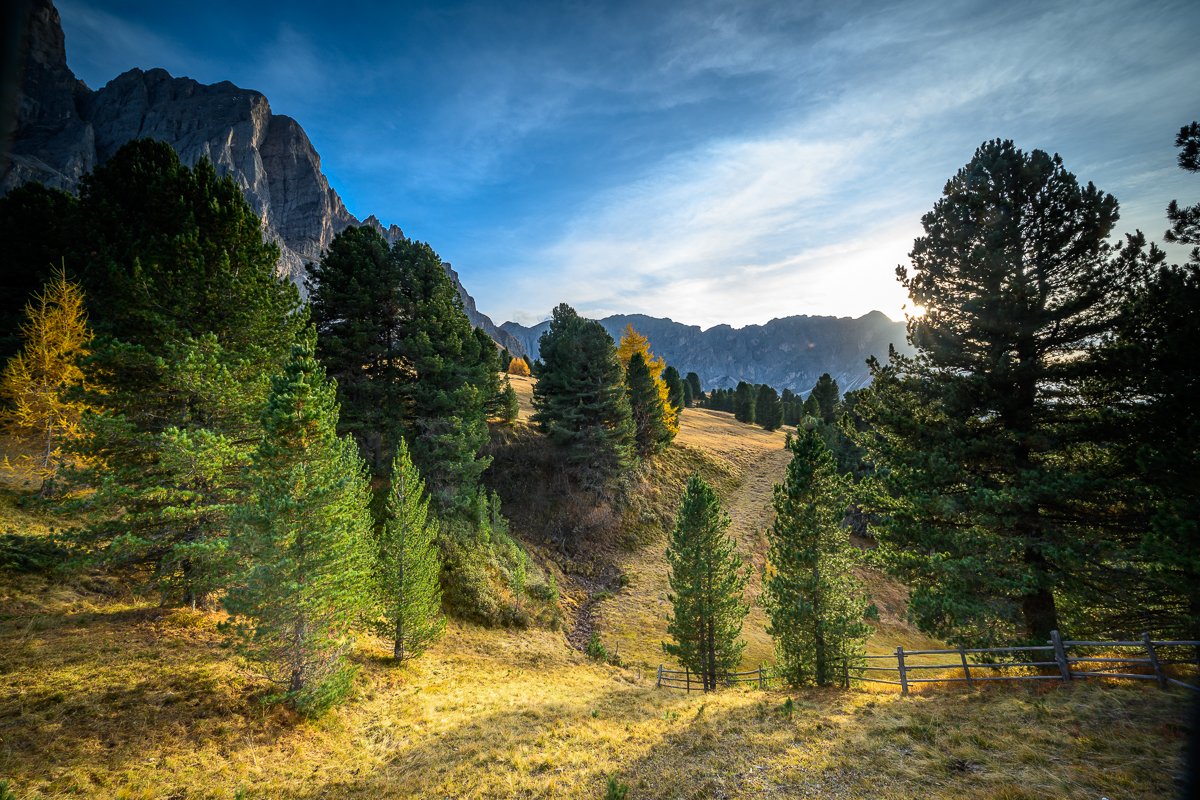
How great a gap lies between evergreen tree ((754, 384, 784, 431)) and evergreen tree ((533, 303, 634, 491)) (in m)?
47.4

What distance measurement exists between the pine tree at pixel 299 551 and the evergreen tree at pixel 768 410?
232 ft

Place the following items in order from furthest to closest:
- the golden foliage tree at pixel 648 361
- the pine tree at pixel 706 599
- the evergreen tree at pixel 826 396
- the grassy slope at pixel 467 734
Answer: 1. the evergreen tree at pixel 826 396
2. the golden foliage tree at pixel 648 361
3. the pine tree at pixel 706 599
4. the grassy slope at pixel 467 734

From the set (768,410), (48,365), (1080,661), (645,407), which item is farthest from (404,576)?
(768,410)

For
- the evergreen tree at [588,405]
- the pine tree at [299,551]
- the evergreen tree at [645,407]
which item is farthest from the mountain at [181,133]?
the pine tree at [299,551]

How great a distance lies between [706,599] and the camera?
1906 cm

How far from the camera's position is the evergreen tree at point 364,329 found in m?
23.3

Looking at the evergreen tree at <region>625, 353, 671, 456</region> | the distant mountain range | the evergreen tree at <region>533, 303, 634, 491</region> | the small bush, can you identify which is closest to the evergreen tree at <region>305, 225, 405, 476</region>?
the evergreen tree at <region>533, 303, 634, 491</region>

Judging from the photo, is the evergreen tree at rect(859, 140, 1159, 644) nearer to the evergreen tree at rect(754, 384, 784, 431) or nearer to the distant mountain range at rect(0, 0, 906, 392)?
the evergreen tree at rect(754, 384, 784, 431)

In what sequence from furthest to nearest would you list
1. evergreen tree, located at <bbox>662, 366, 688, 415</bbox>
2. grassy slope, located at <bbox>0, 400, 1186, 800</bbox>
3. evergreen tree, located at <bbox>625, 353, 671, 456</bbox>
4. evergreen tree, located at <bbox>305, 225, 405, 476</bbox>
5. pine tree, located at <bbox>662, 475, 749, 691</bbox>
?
evergreen tree, located at <bbox>662, 366, 688, 415</bbox>, evergreen tree, located at <bbox>625, 353, 671, 456</bbox>, evergreen tree, located at <bbox>305, 225, 405, 476</bbox>, pine tree, located at <bbox>662, 475, 749, 691</bbox>, grassy slope, located at <bbox>0, 400, 1186, 800</bbox>

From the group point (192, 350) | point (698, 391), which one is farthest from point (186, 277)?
point (698, 391)

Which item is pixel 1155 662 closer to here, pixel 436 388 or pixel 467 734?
pixel 467 734

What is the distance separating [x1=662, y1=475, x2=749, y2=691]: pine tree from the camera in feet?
62.5

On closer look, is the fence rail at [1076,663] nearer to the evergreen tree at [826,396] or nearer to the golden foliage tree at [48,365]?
the golden foliage tree at [48,365]

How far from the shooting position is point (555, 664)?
21.0 meters
